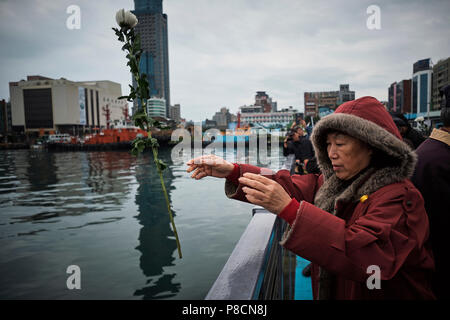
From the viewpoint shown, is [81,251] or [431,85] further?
[431,85]

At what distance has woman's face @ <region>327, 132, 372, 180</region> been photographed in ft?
5.52

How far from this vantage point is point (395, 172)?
1.52 metres

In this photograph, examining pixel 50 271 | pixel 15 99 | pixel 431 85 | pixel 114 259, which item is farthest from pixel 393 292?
pixel 15 99

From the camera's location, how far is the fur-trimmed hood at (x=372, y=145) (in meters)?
1.53

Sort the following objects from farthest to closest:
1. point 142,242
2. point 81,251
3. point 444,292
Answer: point 142,242 → point 81,251 → point 444,292

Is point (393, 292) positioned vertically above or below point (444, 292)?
above

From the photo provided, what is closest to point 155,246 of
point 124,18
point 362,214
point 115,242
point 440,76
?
point 115,242

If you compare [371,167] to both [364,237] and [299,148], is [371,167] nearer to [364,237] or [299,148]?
[364,237]

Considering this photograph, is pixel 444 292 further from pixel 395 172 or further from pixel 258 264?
pixel 258 264

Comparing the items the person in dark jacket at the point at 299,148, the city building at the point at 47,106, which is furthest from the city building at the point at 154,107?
the city building at the point at 47,106

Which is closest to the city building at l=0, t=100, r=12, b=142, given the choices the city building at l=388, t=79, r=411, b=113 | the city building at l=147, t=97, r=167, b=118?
the city building at l=147, t=97, r=167, b=118

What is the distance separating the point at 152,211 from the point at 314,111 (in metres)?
143

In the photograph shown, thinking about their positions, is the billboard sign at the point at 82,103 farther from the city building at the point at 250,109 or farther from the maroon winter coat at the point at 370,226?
the maroon winter coat at the point at 370,226

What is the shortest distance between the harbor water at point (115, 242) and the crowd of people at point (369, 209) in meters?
6.73
